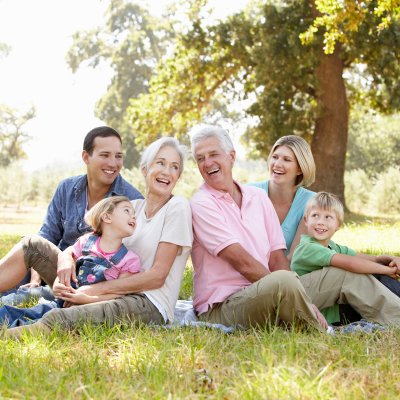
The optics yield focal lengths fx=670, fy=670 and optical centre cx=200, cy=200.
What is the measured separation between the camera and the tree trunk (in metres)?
16.3

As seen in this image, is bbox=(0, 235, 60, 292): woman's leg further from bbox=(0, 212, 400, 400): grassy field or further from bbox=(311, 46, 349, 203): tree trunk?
bbox=(311, 46, 349, 203): tree trunk

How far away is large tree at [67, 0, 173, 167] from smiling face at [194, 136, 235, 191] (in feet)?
107

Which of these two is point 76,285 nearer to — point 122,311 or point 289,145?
point 122,311

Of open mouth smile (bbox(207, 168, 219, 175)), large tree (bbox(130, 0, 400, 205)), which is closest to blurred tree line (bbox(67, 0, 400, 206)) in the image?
large tree (bbox(130, 0, 400, 205))

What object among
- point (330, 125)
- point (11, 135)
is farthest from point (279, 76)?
point (11, 135)

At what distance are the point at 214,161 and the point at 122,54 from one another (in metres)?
34.3

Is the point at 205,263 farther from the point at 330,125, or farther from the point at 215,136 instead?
the point at 330,125

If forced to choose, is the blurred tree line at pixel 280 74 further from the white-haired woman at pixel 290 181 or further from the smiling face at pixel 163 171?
the smiling face at pixel 163 171

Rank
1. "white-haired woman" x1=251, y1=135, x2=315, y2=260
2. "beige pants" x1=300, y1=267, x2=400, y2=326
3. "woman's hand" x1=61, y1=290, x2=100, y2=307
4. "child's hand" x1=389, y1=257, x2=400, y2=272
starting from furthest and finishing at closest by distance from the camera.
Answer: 1. "white-haired woman" x1=251, y1=135, x2=315, y2=260
2. "child's hand" x1=389, y1=257, x2=400, y2=272
3. "beige pants" x1=300, y1=267, x2=400, y2=326
4. "woman's hand" x1=61, y1=290, x2=100, y2=307

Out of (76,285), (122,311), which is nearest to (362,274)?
(122,311)

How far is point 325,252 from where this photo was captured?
4.57m

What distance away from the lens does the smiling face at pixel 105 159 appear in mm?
5418

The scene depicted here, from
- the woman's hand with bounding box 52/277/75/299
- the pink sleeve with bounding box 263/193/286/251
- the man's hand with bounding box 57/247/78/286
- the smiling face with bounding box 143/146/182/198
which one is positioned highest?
the smiling face with bounding box 143/146/182/198

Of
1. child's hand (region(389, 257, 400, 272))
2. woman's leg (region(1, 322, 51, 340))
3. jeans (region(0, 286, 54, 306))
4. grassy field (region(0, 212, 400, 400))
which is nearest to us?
grassy field (region(0, 212, 400, 400))
